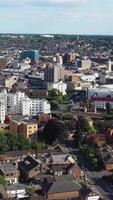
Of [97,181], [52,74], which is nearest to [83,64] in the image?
[52,74]

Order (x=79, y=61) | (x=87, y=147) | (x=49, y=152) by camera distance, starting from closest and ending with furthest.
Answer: (x=49, y=152)
(x=87, y=147)
(x=79, y=61)

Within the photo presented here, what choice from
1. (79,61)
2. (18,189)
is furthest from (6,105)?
(79,61)

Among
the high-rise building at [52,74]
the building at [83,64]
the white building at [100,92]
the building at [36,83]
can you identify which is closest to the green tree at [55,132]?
the white building at [100,92]

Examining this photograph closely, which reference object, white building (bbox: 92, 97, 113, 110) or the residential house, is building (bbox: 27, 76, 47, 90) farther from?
the residential house

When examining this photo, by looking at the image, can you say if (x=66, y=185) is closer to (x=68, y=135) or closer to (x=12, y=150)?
(x=12, y=150)

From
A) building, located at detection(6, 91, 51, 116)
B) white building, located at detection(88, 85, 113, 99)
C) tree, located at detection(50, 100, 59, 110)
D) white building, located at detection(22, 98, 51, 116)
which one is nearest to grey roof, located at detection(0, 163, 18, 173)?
white building, located at detection(22, 98, 51, 116)

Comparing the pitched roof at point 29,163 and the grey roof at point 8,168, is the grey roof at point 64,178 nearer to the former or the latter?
Answer: the pitched roof at point 29,163

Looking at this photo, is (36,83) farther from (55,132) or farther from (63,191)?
(63,191)

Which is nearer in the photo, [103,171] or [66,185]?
[66,185]

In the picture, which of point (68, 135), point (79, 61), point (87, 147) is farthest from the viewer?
point (79, 61)
